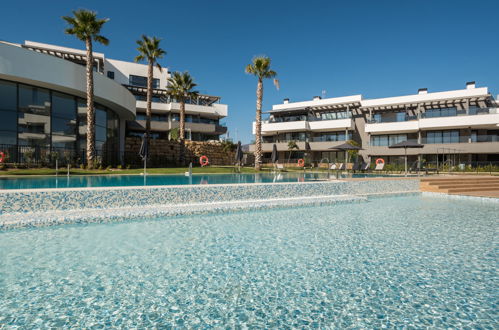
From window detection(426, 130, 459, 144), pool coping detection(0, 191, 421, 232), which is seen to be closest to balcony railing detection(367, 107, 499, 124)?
window detection(426, 130, 459, 144)

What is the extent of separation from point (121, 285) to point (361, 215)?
23.3ft

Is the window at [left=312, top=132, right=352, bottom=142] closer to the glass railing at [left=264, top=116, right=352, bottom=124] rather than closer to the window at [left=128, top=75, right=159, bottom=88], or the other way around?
the glass railing at [left=264, top=116, right=352, bottom=124]

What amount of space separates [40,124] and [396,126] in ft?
113

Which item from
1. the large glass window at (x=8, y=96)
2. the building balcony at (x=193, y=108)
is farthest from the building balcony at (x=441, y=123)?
the large glass window at (x=8, y=96)

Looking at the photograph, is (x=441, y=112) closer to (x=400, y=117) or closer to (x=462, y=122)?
(x=462, y=122)

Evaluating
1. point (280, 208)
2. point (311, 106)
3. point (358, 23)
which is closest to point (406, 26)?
point (358, 23)

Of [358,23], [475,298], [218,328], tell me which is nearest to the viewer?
[218,328]

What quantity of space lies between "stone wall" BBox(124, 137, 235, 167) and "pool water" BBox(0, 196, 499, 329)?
20.3 metres

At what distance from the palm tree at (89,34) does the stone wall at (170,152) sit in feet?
21.7

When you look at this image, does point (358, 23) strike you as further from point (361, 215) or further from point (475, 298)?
point (475, 298)

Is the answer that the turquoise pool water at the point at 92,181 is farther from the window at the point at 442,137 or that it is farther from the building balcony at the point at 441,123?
the window at the point at 442,137

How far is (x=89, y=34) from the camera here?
1759 cm

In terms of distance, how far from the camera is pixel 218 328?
2770mm

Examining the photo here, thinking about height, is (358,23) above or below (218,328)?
above
